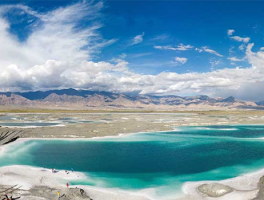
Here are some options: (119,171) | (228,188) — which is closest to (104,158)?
(119,171)

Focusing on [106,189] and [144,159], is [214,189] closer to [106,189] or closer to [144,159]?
[106,189]

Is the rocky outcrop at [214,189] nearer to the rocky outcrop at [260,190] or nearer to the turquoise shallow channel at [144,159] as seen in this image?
the turquoise shallow channel at [144,159]

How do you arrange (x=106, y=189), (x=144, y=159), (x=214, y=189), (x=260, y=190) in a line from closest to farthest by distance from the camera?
(x=260, y=190) → (x=214, y=189) → (x=106, y=189) → (x=144, y=159)

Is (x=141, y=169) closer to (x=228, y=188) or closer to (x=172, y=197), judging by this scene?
(x=172, y=197)

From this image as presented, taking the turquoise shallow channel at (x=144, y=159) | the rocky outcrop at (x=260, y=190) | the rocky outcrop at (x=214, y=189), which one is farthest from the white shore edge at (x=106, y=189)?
the turquoise shallow channel at (x=144, y=159)

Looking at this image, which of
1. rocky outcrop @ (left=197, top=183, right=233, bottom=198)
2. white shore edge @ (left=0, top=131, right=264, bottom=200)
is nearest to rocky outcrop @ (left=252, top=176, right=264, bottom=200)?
→ white shore edge @ (left=0, top=131, right=264, bottom=200)

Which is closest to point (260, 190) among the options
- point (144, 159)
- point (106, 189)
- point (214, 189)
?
point (214, 189)
